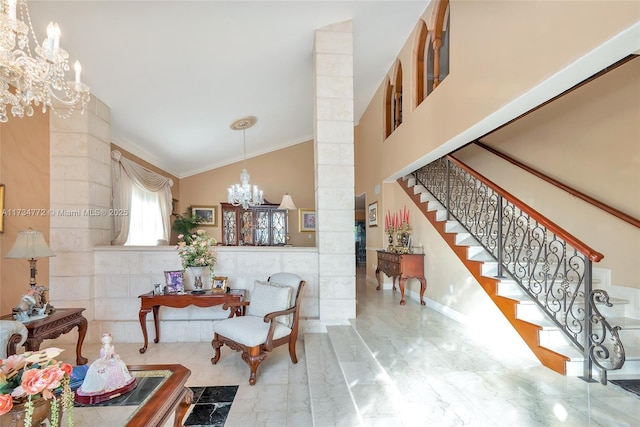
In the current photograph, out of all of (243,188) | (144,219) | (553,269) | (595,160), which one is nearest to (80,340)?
(144,219)

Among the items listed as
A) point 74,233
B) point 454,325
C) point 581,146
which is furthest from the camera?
point 74,233

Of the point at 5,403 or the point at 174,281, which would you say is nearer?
the point at 5,403

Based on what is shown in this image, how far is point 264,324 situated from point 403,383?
146 centimetres

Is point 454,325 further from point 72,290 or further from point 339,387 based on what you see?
point 72,290

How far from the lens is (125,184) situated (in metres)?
4.97

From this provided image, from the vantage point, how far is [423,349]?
2.69m

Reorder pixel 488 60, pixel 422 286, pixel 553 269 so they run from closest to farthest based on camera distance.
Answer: pixel 488 60 → pixel 553 269 → pixel 422 286

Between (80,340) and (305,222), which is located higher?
(305,222)

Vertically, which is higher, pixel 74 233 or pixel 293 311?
pixel 74 233

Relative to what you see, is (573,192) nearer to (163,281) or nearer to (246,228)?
(163,281)

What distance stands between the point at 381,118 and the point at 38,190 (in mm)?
5747

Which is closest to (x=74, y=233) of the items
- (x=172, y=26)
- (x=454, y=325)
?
(x=172, y=26)

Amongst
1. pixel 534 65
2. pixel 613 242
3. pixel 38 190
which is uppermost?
pixel 534 65

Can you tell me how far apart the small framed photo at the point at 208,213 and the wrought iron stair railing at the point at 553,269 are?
534 centimetres
